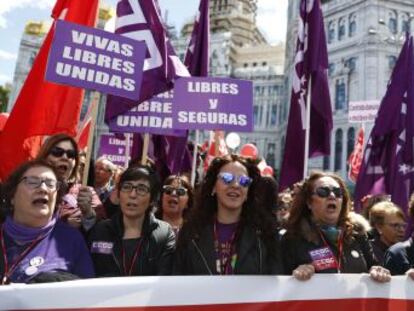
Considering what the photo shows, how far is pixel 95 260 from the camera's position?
3021 millimetres

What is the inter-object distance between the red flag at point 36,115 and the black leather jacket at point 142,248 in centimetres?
162

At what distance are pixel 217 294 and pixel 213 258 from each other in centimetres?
25

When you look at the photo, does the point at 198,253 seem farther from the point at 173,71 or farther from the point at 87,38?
the point at 173,71

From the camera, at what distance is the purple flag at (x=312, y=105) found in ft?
20.3

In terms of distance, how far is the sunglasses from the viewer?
369 centimetres

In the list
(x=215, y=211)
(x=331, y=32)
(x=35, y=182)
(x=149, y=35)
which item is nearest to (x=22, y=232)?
(x=35, y=182)

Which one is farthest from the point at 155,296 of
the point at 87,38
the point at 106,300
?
the point at 87,38

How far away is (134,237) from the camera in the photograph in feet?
10.3

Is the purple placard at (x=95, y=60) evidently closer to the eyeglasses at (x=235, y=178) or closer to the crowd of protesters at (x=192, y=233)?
the crowd of protesters at (x=192, y=233)

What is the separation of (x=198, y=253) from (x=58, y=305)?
89 centimetres

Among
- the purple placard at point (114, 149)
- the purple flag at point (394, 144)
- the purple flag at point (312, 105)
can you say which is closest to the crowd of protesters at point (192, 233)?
the purple flag at point (312, 105)

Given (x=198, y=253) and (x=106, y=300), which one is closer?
(x=106, y=300)

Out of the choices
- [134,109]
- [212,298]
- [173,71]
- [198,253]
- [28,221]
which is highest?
[173,71]

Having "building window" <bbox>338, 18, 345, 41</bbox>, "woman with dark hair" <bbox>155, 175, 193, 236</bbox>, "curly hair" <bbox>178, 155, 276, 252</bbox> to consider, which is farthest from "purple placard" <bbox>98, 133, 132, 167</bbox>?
"building window" <bbox>338, 18, 345, 41</bbox>
